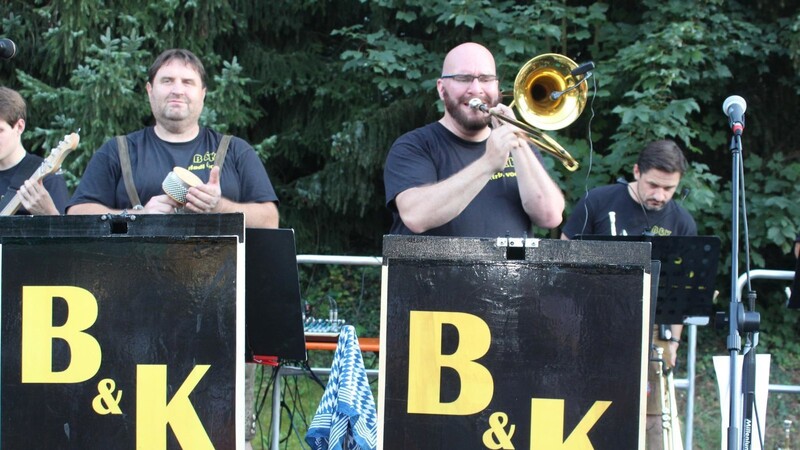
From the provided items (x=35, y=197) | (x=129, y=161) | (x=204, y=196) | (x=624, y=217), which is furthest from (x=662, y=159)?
(x=35, y=197)

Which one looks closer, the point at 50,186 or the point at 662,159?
the point at 50,186

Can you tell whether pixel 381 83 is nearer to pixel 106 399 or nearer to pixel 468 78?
pixel 468 78

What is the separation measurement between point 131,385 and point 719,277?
677cm

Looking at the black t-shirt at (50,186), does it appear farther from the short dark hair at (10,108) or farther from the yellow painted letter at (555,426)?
the yellow painted letter at (555,426)

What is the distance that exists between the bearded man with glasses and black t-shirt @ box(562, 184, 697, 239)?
1.46m

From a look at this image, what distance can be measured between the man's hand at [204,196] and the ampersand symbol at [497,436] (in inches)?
56.7

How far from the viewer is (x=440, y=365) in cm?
279

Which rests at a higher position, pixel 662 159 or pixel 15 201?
pixel 662 159

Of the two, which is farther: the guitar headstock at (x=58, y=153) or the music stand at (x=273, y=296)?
the guitar headstock at (x=58, y=153)

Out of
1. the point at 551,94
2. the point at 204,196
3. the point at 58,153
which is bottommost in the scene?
the point at 204,196

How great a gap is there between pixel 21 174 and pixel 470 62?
236 centimetres

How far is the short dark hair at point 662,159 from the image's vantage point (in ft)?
16.8

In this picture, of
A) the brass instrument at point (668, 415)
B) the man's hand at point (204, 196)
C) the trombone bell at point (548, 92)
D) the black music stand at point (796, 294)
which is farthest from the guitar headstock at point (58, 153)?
the black music stand at point (796, 294)

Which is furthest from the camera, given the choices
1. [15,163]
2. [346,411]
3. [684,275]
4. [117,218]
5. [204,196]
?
[15,163]
